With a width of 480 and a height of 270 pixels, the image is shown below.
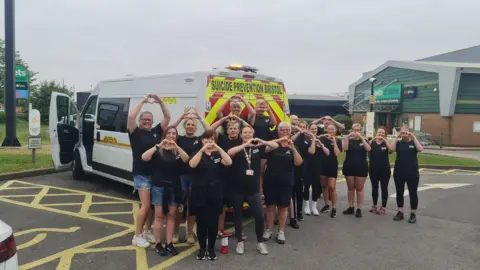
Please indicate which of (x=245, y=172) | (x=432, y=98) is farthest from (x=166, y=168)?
(x=432, y=98)

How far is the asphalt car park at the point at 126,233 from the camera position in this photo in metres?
4.79

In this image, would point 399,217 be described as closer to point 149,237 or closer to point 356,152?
point 356,152

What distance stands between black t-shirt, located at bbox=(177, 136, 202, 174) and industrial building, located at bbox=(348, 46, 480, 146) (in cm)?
2119

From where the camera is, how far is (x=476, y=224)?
6.94 m

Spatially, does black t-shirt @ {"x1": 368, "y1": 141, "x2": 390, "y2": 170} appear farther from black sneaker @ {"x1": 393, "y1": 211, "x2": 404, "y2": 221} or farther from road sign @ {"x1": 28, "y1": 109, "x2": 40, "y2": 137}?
road sign @ {"x1": 28, "y1": 109, "x2": 40, "y2": 137}

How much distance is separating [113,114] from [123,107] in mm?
416

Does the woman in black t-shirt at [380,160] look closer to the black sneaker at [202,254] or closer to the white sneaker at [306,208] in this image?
the white sneaker at [306,208]

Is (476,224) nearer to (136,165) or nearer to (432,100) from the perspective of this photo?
(136,165)

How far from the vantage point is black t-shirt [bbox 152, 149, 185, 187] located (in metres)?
4.81

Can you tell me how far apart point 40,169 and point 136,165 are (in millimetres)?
6608

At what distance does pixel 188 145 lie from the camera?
5102 millimetres

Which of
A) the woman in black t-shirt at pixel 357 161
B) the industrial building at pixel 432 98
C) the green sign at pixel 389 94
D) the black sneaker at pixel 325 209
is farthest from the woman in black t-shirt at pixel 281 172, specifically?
the green sign at pixel 389 94

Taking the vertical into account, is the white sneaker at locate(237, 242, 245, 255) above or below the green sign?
below

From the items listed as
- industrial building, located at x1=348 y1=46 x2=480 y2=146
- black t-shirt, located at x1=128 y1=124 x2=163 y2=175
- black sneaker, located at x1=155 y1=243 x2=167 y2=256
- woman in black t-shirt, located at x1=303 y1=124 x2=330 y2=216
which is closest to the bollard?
black sneaker, located at x1=155 y1=243 x2=167 y2=256
